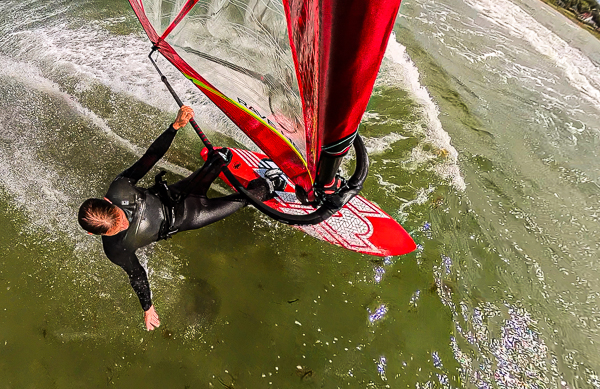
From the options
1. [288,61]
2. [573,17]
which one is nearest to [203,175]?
[288,61]

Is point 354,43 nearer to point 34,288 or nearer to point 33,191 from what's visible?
point 34,288

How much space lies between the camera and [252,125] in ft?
6.41

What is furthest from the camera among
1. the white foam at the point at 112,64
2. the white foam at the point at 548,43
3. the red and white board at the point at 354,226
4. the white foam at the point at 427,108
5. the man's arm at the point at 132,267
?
the white foam at the point at 548,43

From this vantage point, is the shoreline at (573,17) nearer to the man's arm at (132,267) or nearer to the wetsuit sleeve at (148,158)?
the wetsuit sleeve at (148,158)

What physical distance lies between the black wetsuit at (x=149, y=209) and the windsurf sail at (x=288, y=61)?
0.45 meters

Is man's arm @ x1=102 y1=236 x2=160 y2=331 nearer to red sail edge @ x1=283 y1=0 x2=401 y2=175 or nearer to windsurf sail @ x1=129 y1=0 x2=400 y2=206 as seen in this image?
windsurf sail @ x1=129 y1=0 x2=400 y2=206

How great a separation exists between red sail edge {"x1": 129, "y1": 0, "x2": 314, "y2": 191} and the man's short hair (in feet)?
2.83

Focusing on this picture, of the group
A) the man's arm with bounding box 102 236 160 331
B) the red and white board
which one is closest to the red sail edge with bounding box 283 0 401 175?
the man's arm with bounding box 102 236 160 331

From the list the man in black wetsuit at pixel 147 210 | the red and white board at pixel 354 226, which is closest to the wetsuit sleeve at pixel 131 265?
the man in black wetsuit at pixel 147 210

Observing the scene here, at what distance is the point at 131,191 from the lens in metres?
1.71

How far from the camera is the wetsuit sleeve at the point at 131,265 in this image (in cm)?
166

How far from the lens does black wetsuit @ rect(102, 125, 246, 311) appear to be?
1.67 meters

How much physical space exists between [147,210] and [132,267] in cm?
31

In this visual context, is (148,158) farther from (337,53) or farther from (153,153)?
(337,53)
